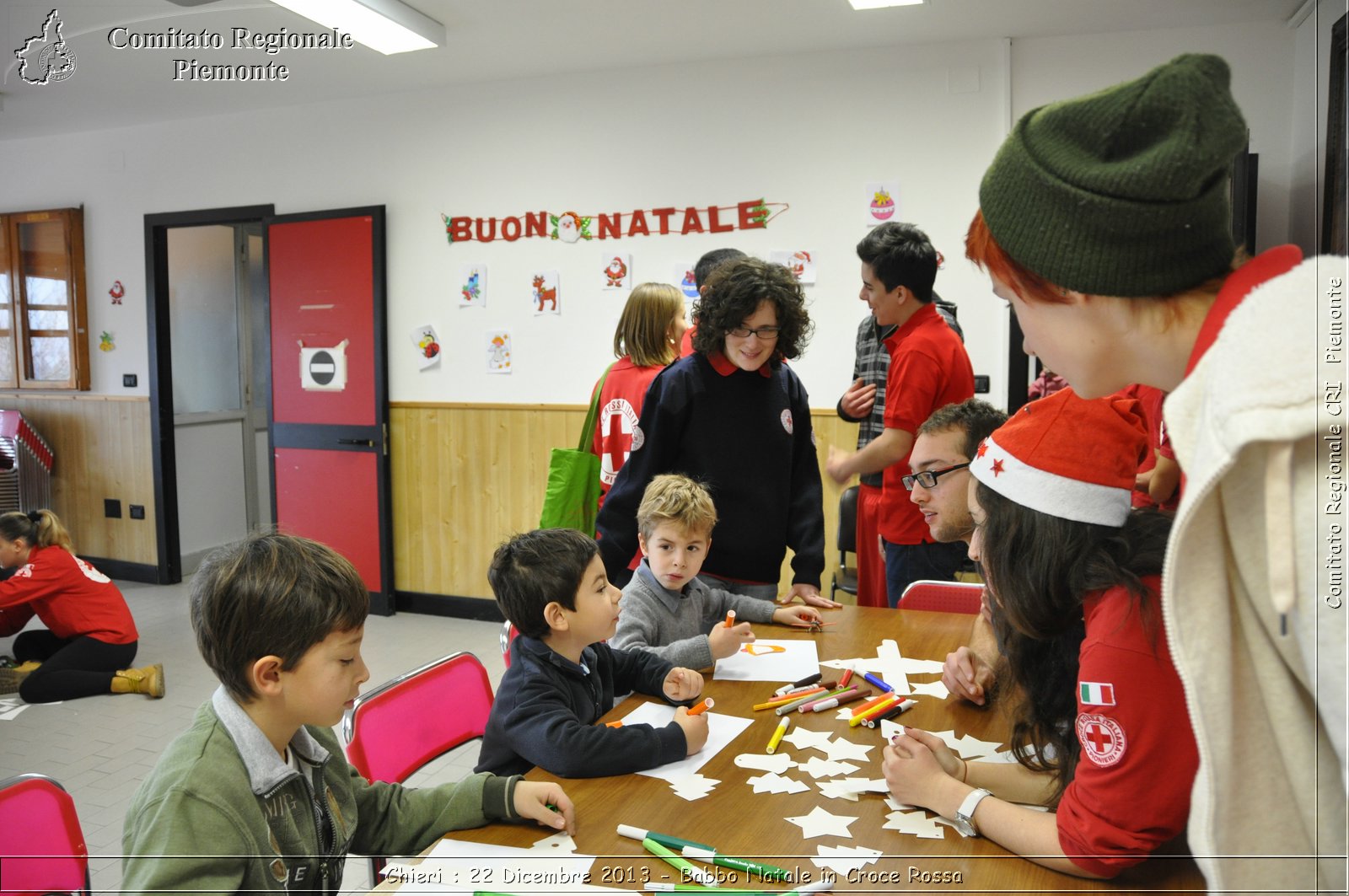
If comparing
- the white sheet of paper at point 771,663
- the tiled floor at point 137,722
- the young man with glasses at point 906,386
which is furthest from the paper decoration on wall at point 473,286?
the white sheet of paper at point 771,663

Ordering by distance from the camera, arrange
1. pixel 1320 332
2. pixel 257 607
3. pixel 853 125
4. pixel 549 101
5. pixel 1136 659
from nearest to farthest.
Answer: pixel 1320 332 → pixel 1136 659 → pixel 257 607 → pixel 853 125 → pixel 549 101

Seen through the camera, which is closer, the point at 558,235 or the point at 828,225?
the point at 828,225

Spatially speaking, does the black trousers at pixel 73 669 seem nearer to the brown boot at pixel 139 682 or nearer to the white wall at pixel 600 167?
the brown boot at pixel 139 682

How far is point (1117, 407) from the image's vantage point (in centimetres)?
116

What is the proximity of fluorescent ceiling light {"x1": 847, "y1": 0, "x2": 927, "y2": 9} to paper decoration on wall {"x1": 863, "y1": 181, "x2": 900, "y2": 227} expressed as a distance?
802 mm

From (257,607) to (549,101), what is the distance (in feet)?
13.6

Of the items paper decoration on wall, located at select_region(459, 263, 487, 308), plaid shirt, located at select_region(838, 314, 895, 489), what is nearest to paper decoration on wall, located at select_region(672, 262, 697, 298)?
paper decoration on wall, located at select_region(459, 263, 487, 308)

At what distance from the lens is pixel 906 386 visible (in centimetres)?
254

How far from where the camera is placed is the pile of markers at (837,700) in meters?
1.47

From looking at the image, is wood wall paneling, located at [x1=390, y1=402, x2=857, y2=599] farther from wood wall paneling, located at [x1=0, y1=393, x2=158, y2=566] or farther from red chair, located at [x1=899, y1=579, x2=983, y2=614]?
red chair, located at [x1=899, y1=579, x2=983, y2=614]

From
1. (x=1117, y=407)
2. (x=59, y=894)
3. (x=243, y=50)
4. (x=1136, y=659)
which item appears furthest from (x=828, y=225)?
(x=59, y=894)

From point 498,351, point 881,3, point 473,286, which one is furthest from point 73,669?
point 881,3

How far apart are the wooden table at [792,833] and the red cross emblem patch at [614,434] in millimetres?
1412

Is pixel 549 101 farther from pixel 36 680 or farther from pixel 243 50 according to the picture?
pixel 36 680
